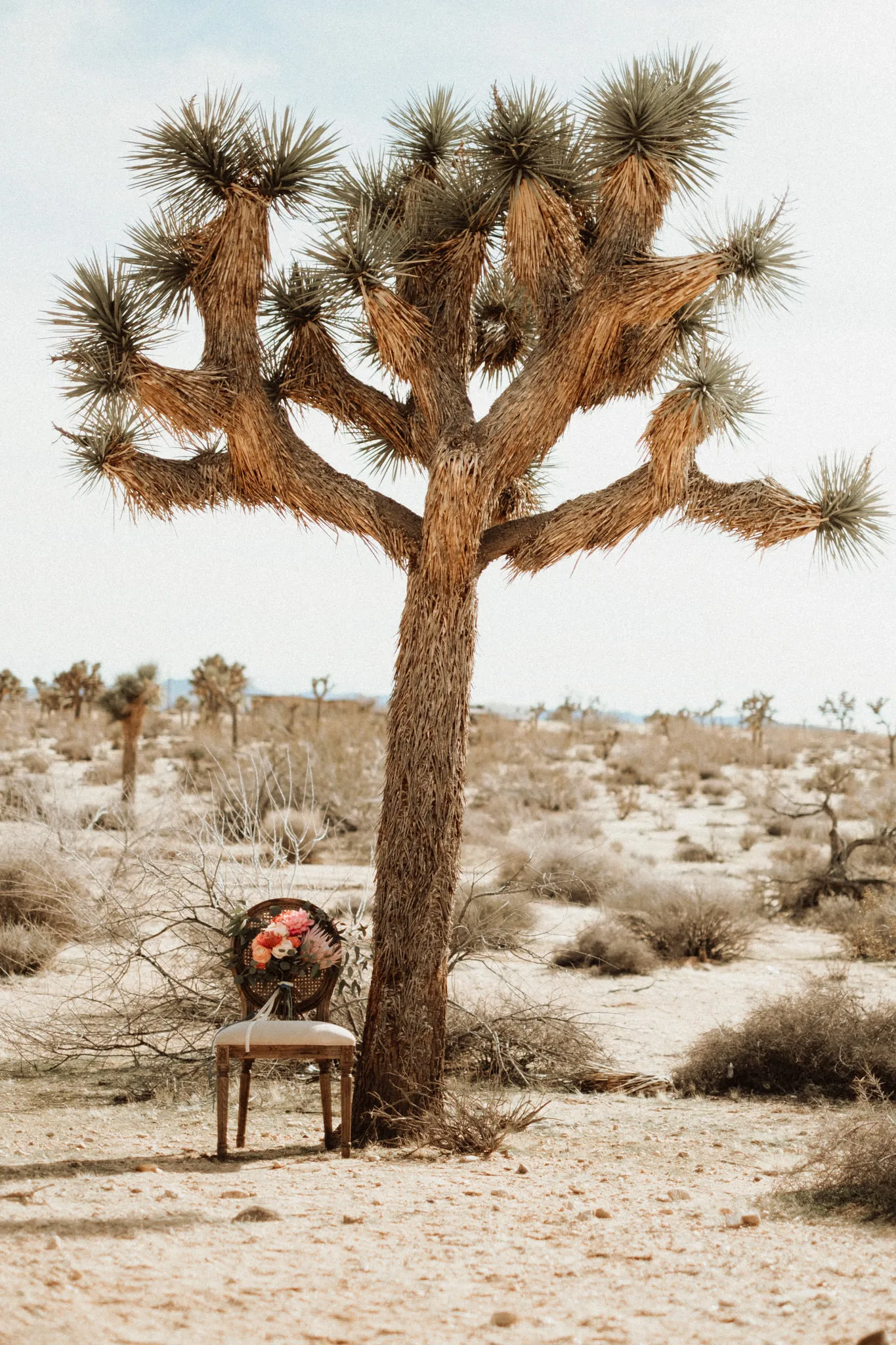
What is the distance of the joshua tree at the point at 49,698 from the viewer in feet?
129

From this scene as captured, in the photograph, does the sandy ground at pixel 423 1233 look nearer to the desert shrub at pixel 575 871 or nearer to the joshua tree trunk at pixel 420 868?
the joshua tree trunk at pixel 420 868

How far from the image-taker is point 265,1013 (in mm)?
6027

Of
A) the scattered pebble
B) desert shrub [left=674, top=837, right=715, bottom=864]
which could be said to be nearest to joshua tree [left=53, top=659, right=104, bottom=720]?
desert shrub [left=674, top=837, right=715, bottom=864]

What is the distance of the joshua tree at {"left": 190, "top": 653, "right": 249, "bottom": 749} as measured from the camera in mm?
33000

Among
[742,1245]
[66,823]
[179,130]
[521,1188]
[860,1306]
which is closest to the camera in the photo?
[860,1306]

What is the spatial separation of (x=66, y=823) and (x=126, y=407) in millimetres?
5118

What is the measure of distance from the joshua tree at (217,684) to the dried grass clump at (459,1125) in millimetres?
25576

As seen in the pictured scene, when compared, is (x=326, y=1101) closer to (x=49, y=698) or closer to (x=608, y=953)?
(x=608, y=953)

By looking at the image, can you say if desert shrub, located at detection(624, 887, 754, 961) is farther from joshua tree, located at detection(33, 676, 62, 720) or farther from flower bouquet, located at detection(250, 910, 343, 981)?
joshua tree, located at detection(33, 676, 62, 720)

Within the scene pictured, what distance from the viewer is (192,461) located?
686cm

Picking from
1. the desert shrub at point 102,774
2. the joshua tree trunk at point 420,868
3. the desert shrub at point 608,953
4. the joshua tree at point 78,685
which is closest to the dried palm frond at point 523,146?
the joshua tree trunk at point 420,868

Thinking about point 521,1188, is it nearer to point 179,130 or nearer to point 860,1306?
point 860,1306

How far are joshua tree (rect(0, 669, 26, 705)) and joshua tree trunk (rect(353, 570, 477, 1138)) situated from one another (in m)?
37.4

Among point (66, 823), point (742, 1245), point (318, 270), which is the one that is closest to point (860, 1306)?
point (742, 1245)
